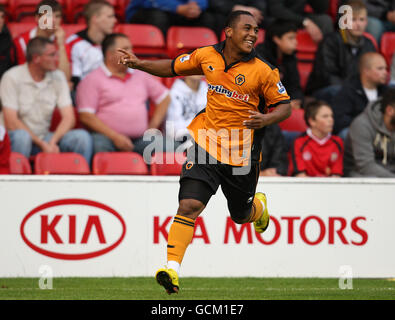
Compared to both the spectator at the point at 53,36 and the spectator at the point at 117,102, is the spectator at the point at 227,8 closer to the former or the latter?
the spectator at the point at 117,102

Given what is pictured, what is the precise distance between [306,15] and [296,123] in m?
2.22

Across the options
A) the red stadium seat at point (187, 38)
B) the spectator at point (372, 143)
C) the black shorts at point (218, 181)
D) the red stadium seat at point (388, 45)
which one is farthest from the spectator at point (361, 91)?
the black shorts at point (218, 181)

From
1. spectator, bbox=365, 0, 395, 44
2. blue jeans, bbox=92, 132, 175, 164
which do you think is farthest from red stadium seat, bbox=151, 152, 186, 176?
spectator, bbox=365, 0, 395, 44

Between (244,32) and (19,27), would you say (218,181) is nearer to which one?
(244,32)

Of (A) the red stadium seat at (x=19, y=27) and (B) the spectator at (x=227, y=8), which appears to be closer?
(A) the red stadium seat at (x=19, y=27)

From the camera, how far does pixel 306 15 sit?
1198 centimetres

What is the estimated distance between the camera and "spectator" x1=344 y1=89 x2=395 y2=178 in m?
9.32

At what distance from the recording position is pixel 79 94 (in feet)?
31.8

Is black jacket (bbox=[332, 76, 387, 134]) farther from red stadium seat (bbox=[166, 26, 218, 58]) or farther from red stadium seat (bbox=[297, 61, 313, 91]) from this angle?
red stadium seat (bbox=[166, 26, 218, 58])

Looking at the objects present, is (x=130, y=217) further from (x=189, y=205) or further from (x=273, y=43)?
(x=273, y=43)

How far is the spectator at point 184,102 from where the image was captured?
390 inches

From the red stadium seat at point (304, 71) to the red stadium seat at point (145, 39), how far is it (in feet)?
6.86

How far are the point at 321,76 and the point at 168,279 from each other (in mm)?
6057

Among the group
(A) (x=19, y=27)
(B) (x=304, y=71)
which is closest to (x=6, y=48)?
(A) (x=19, y=27)
